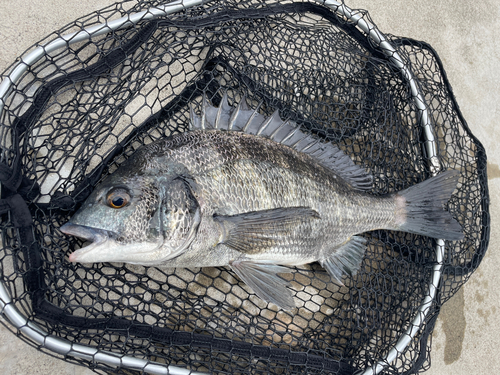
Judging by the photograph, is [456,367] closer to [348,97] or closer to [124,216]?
[348,97]

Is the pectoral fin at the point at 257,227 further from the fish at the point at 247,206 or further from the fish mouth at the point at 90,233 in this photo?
the fish mouth at the point at 90,233

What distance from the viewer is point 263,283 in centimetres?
189

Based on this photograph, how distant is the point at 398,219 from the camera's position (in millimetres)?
2211

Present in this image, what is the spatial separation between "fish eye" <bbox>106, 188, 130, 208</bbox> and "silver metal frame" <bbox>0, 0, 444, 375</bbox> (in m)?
0.59

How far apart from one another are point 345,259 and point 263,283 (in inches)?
23.7

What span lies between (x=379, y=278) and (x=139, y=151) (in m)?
1.70

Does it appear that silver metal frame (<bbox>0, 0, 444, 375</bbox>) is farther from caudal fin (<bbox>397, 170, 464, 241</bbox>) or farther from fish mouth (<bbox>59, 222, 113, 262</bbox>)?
fish mouth (<bbox>59, 222, 113, 262</bbox>)

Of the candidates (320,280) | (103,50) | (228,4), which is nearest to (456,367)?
(320,280)

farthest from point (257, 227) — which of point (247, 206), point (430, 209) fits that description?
point (430, 209)

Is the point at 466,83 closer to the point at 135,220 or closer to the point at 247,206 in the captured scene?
the point at 247,206

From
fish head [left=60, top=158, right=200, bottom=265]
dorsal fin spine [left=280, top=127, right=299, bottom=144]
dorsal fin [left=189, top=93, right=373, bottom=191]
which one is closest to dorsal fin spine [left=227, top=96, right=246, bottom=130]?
dorsal fin [left=189, top=93, right=373, bottom=191]

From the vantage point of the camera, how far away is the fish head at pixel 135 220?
1510mm

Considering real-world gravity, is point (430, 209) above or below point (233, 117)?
below

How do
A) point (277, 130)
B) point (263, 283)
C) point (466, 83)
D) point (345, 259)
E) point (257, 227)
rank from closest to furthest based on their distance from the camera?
point (257, 227)
point (263, 283)
point (277, 130)
point (345, 259)
point (466, 83)
